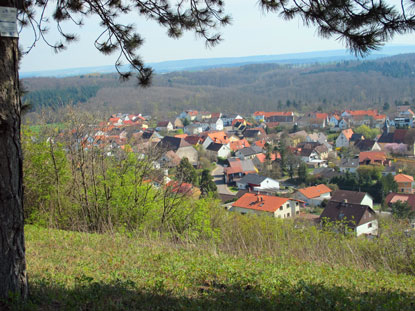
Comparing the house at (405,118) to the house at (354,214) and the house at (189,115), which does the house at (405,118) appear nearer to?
the house at (189,115)

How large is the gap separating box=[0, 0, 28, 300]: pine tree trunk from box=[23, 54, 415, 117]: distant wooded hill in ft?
235

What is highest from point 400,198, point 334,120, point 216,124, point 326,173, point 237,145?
point 216,124

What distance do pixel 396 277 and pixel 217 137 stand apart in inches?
1918

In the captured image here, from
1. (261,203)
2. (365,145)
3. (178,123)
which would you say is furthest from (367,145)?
(178,123)

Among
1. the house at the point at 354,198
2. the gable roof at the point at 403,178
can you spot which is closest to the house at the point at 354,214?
the house at the point at 354,198

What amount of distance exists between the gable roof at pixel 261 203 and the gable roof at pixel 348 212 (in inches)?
101

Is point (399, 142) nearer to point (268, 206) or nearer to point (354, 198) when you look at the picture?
point (354, 198)

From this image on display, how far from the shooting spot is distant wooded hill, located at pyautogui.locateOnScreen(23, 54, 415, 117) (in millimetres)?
88850

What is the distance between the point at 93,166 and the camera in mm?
9227

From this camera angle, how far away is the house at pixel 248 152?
44.8 m

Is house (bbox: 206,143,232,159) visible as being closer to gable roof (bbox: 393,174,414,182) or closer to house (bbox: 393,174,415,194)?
gable roof (bbox: 393,174,414,182)

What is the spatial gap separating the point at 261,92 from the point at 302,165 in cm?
8551

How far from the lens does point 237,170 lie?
3675 cm

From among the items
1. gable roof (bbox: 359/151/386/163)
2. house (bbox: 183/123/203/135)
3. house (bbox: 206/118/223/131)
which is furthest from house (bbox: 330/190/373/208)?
house (bbox: 206/118/223/131)
